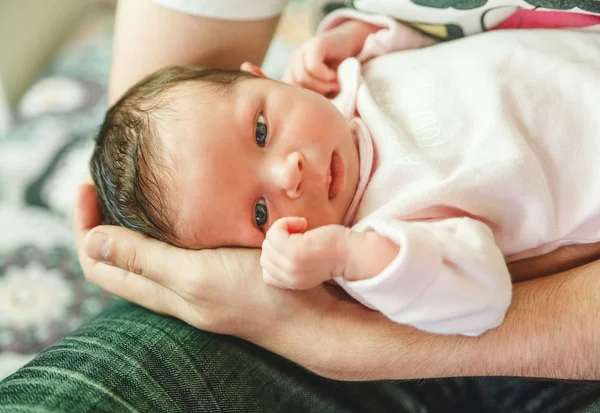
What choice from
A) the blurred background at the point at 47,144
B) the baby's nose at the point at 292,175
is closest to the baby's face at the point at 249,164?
the baby's nose at the point at 292,175

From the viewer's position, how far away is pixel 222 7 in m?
1.15

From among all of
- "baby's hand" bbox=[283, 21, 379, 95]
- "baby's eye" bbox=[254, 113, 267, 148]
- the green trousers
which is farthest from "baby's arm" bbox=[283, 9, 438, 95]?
the green trousers

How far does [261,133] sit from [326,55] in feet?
0.94

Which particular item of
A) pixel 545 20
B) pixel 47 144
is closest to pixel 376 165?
pixel 545 20

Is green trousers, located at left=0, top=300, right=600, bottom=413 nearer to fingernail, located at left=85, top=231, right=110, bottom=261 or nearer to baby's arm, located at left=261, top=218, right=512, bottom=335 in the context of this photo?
fingernail, located at left=85, top=231, right=110, bottom=261

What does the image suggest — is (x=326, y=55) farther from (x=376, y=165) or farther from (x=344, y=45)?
(x=376, y=165)

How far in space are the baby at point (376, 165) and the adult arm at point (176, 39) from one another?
0.22 m

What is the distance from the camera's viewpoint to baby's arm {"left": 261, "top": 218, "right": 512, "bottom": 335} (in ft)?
2.32

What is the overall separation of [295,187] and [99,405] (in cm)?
38

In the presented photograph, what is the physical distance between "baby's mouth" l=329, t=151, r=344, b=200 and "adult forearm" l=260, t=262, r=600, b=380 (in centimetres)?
17

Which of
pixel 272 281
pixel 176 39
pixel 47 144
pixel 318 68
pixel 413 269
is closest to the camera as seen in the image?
pixel 413 269

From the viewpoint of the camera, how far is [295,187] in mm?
830

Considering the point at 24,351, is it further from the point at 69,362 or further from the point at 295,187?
the point at 295,187

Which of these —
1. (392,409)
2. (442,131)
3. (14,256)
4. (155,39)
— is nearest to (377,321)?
(392,409)
